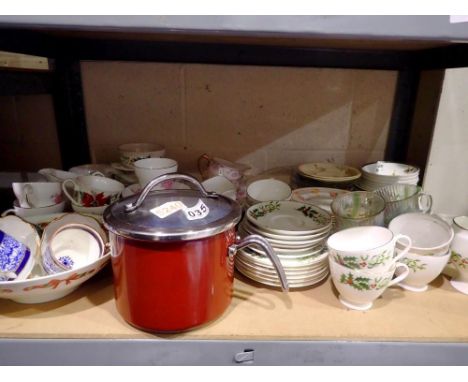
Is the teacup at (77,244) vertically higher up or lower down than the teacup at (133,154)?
lower down

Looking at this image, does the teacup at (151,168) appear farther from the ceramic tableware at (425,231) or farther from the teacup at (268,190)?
the ceramic tableware at (425,231)

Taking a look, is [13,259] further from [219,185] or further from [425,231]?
[425,231]

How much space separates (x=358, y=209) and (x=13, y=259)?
2.08 feet

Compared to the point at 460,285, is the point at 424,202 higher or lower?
higher

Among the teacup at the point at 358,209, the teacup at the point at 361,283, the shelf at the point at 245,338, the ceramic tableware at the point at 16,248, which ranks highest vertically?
the teacup at the point at 358,209

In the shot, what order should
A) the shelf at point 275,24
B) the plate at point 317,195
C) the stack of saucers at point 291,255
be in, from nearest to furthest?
the shelf at point 275,24, the stack of saucers at point 291,255, the plate at point 317,195

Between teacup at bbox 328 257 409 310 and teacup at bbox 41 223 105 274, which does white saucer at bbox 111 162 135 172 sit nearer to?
teacup at bbox 41 223 105 274

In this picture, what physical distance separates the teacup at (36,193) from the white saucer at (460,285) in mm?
806

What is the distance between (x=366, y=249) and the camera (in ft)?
1.77

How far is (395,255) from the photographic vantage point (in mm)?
603

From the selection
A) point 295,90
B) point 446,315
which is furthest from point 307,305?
point 295,90

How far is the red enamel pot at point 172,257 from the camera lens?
1.54 ft

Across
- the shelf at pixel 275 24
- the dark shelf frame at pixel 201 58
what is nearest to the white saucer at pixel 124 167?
the dark shelf frame at pixel 201 58

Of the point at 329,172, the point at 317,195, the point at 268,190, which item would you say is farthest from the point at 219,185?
the point at 329,172
